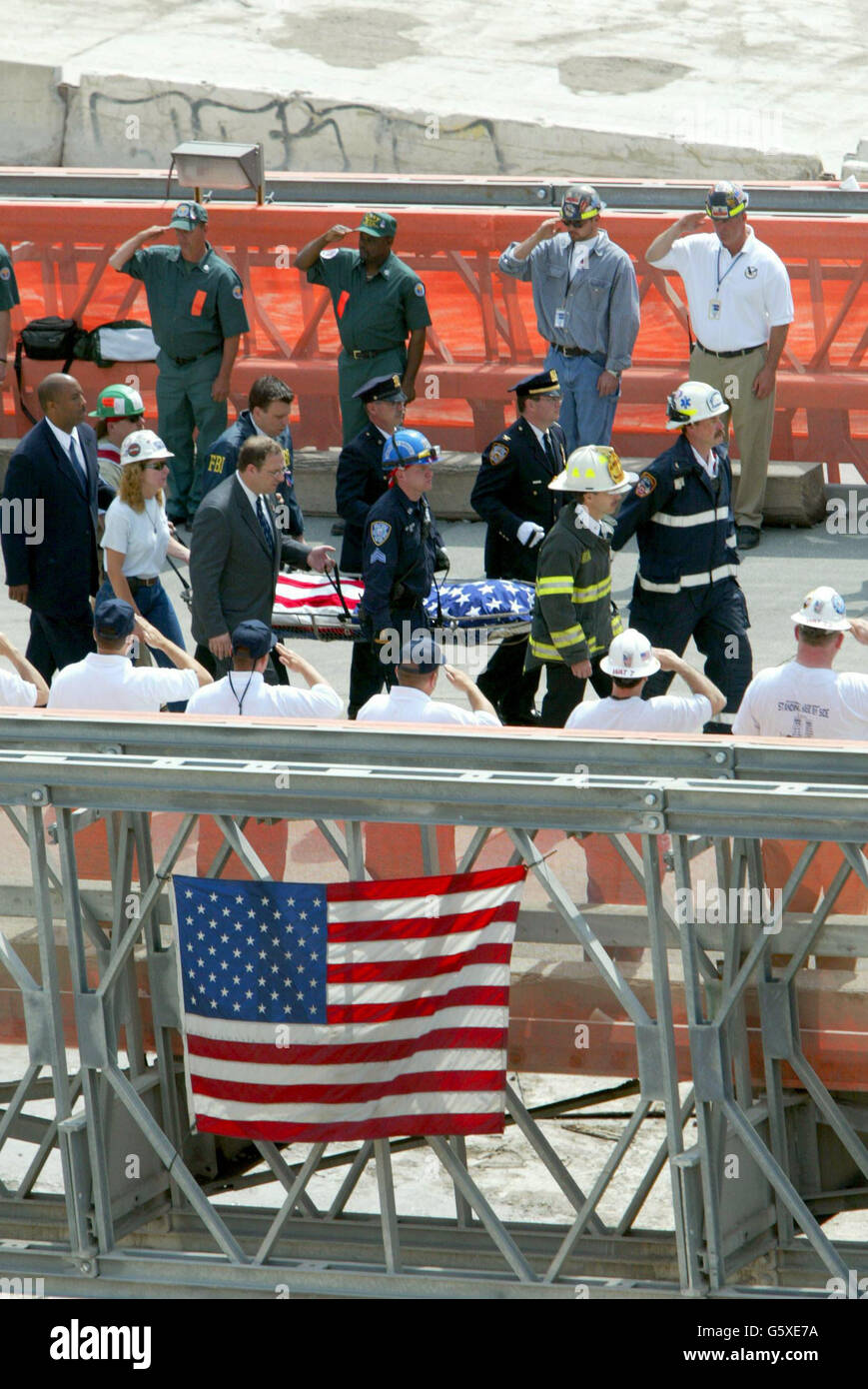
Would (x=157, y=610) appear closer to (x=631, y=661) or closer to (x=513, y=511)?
(x=513, y=511)

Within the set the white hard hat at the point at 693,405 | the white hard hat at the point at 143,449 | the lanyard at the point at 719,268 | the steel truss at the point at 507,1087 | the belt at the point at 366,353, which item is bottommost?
the steel truss at the point at 507,1087

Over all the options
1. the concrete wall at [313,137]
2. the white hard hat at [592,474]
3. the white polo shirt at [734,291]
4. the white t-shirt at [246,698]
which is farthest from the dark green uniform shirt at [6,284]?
the concrete wall at [313,137]

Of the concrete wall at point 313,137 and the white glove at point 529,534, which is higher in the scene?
the concrete wall at point 313,137

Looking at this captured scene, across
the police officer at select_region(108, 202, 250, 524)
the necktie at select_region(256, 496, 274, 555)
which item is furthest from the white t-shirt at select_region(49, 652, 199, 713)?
the police officer at select_region(108, 202, 250, 524)

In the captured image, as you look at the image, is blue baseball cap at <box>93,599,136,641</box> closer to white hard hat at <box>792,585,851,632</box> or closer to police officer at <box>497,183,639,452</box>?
white hard hat at <box>792,585,851,632</box>

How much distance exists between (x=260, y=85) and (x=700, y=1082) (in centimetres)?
2688

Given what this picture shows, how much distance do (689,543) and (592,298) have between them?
3.70 m

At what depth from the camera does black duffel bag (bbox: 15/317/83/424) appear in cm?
1560

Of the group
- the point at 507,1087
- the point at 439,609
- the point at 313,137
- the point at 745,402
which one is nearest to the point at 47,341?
the point at 745,402

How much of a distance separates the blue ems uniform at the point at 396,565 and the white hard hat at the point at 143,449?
1.14 metres

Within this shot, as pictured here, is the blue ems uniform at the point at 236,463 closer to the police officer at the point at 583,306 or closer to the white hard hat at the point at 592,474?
the white hard hat at the point at 592,474

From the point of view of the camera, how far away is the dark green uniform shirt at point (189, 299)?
14555 mm

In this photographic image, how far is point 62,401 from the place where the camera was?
35.6 ft
